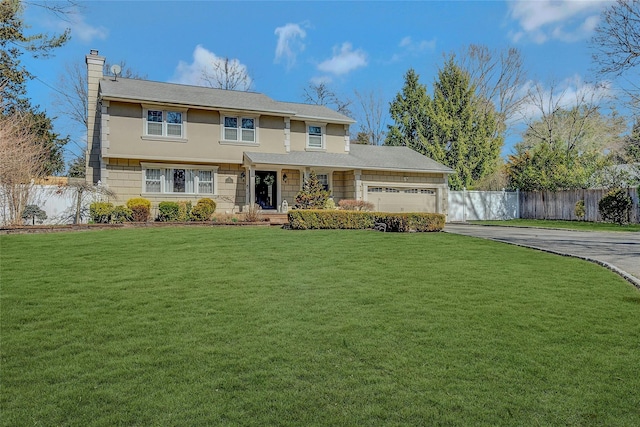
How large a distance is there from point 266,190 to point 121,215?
6.92m

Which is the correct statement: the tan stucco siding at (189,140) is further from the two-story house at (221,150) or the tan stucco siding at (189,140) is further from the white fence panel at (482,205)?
the white fence panel at (482,205)

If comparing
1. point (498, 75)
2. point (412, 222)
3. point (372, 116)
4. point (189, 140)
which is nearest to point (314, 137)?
point (189, 140)

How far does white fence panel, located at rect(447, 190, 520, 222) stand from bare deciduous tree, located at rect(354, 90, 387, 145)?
1501cm

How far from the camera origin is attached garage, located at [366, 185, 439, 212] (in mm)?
21922

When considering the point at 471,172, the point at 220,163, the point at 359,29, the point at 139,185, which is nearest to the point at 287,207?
the point at 220,163

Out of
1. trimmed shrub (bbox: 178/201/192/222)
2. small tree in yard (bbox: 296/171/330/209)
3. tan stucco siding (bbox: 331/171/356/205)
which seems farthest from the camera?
→ tan stucco siding (bbox: 331/171/356/205)

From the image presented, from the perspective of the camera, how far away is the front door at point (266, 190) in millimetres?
20438

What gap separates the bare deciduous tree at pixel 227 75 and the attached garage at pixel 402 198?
1768 cm

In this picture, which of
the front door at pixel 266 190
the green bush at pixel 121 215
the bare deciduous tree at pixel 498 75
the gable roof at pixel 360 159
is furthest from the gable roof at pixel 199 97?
the bare deciduous tree at pixel 498 75

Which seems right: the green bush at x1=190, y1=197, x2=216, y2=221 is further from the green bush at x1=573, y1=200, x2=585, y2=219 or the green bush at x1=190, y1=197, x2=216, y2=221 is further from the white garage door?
the green bush at x1=573, y1=200, x2=585, y2=219

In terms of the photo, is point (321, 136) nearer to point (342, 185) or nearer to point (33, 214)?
point (342, 185)

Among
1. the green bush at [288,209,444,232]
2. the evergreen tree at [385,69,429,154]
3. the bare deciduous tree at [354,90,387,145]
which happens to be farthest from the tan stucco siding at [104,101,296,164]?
the bare deciduous tree at [354,90,387,145]

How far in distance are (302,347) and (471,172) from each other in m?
32.1

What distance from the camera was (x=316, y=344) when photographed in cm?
404
